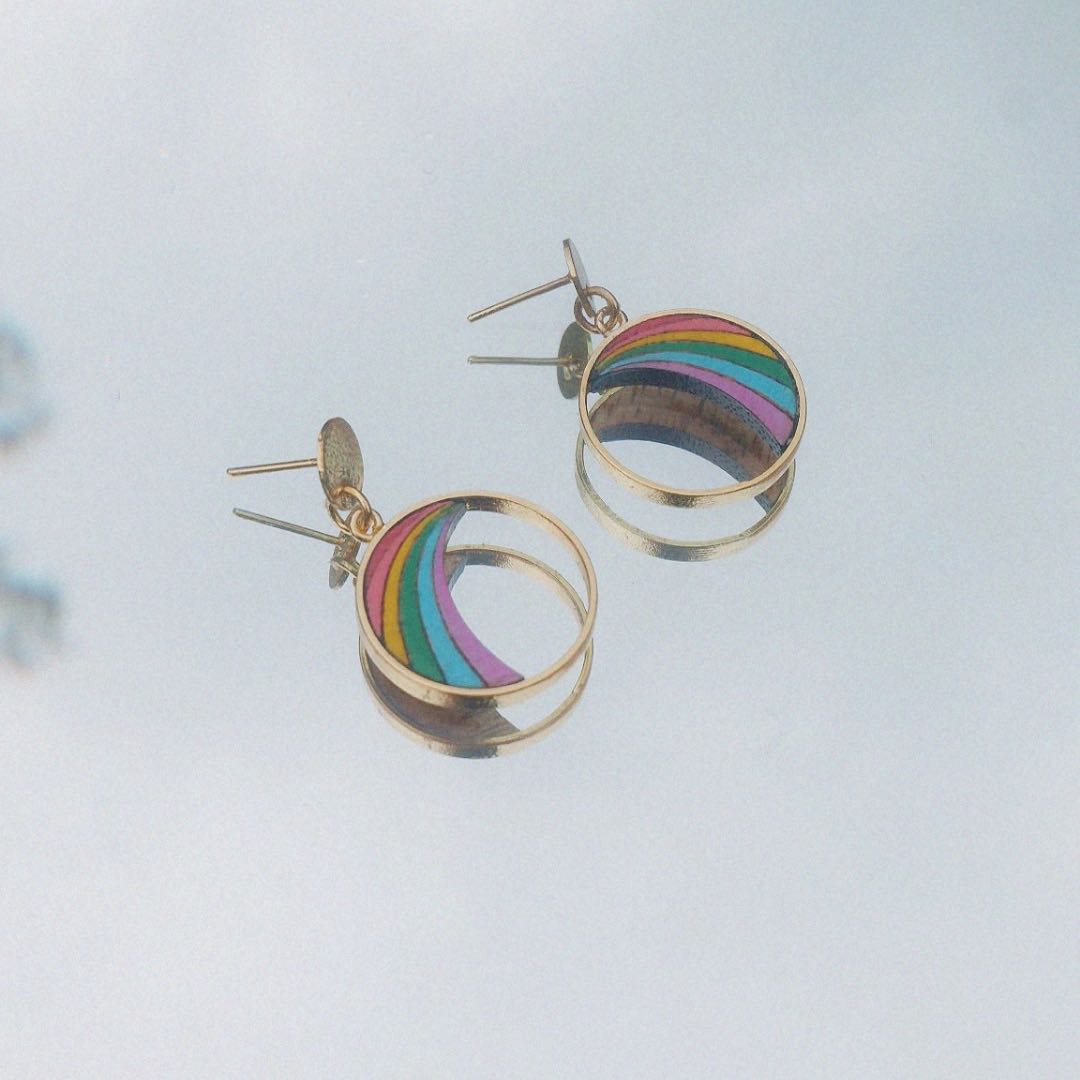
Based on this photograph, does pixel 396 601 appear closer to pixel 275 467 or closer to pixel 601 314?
pixel 275 467

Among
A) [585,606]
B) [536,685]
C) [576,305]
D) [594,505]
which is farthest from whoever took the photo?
[576,305]

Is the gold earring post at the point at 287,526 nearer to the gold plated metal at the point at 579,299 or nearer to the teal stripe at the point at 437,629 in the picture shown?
the teal stripe at the point at 437,629

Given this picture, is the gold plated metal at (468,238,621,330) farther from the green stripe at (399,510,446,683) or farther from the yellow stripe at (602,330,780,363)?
the green stripe at (399,510,446,683)

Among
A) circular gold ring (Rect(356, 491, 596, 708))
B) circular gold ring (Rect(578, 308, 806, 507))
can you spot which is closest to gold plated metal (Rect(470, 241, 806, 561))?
circular gold ring (Rect(578, 308, 806, 507))

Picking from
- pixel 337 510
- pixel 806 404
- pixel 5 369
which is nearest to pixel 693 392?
pixel 806 404

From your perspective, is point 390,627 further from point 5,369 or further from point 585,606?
point 5,369

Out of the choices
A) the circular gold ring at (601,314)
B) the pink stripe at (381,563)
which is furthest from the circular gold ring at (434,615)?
the circular gold ring at (601,314)
